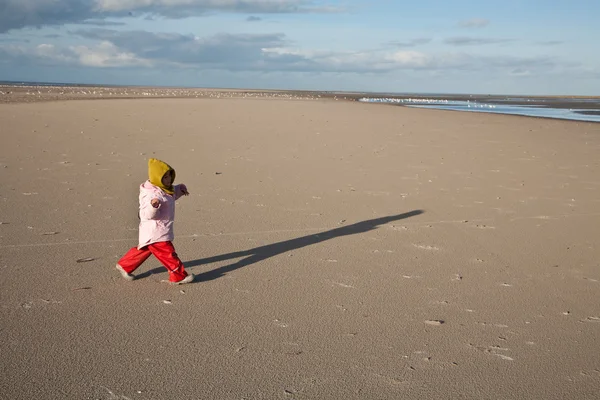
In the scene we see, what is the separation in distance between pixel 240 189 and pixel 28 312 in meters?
4.98

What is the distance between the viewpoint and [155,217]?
16.9ft

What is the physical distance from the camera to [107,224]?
6.86 meters

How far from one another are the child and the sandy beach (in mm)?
152

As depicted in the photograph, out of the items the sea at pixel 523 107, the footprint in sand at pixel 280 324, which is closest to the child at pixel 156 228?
the footprint in sand at pixel 280 324

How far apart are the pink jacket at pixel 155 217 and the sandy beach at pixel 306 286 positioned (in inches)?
14.7

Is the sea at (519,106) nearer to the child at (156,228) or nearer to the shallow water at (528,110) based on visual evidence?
the shallow water at (528,110)

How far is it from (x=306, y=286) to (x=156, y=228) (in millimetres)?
1333

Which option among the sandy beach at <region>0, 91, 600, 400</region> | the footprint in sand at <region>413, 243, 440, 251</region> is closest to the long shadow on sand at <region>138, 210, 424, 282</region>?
the sandy beach at <region>0, 91, 600, 400</region>

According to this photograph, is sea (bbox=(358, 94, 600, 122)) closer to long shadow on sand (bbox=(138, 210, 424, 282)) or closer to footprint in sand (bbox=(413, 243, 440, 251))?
long shadow on sand (bbox=(138, 210, 424, 282))

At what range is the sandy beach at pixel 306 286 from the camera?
3510 mm

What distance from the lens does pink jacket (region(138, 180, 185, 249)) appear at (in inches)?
201

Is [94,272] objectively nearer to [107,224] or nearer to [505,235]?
[107,224]

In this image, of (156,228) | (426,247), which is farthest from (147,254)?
(426,247)

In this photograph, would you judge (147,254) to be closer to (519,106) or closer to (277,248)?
(277,248)
